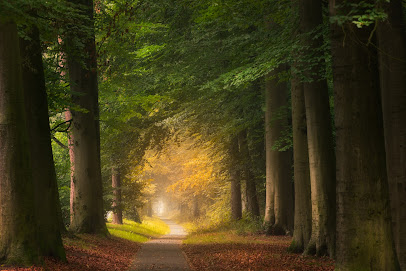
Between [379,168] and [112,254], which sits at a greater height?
[379,168]

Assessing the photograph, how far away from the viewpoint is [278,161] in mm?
21547

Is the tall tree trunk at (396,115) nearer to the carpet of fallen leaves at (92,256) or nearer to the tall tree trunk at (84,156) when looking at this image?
the carpet of fallen leaves at (92,256)

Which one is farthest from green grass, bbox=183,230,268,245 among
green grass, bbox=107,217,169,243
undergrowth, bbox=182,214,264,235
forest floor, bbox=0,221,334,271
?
green grass, bbox=107,217,169,243

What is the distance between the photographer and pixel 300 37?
483 inches

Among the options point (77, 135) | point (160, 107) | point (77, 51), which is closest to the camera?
point (77, 51)

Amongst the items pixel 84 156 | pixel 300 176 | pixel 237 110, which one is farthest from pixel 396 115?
pixel 237 110

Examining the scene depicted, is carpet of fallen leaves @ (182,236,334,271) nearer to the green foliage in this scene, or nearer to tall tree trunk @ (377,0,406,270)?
tall tree trunk @ (377,0,406,270)

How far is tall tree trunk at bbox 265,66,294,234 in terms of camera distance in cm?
2120

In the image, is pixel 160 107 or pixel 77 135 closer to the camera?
pixel 77 135

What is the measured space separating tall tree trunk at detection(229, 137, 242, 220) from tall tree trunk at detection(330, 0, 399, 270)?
18.4 meters

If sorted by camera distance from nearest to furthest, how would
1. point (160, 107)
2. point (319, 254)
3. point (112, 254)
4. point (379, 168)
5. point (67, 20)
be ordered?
1. point (379, 168)
2. point (67, 20)
3. point (319, 254)
4. point (112, 254)
5. point (160, 107)

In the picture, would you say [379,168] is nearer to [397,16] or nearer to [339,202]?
[339,202]

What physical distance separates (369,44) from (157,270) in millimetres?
7475

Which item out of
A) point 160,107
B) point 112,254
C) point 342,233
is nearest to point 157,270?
point 112,254
